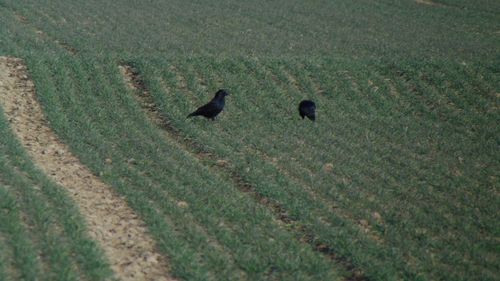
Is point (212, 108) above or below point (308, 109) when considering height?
below

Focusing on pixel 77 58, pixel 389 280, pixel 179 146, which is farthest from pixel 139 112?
pixel 389 280

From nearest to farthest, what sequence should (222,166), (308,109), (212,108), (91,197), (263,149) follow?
(91,197)
(222,166)
(263,149)
(212,108)
(308,109)

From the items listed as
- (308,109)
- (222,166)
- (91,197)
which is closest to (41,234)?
(91,197)

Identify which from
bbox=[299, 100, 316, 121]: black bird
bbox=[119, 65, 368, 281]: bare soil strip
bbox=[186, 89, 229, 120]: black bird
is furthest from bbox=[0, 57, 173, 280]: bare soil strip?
bbox=[299, 100, 316, 121]: black bird

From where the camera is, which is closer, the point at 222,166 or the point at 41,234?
the point at 41,234

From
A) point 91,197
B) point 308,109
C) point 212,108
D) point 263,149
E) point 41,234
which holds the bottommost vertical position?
point 91,197

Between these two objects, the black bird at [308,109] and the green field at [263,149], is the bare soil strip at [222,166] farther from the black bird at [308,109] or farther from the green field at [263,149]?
the black bird at [308,109]

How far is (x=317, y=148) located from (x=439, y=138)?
12.8ft

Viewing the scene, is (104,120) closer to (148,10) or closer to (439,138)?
(439,138)

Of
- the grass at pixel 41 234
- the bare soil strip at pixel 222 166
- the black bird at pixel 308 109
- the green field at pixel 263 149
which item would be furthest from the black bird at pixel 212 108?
the grass at pixel 41 234

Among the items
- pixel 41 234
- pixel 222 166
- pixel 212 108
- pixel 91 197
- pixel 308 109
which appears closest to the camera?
pixel 41 234

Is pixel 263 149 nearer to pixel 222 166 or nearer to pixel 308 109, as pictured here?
pixel 222 166

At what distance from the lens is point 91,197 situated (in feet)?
38.9

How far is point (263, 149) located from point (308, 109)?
2.67 m
